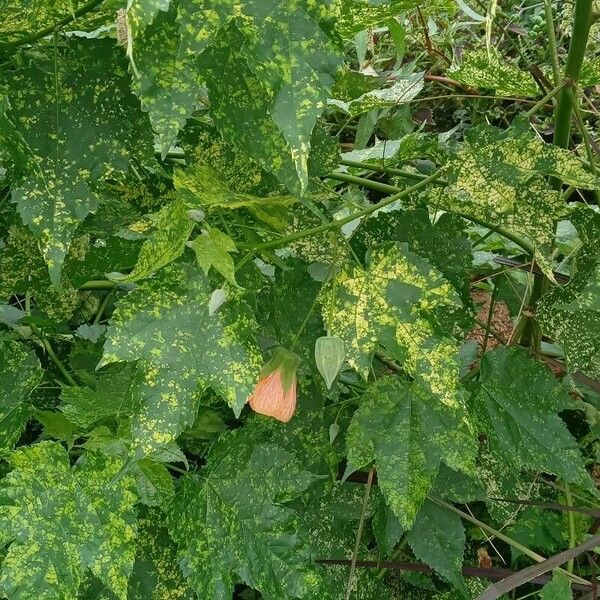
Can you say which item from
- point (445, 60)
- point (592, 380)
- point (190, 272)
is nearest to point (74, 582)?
point (190, 272)

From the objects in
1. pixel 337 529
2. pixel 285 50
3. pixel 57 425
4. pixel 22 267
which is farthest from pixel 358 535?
pixel 285 50

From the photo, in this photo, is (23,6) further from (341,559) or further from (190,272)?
(341,559)

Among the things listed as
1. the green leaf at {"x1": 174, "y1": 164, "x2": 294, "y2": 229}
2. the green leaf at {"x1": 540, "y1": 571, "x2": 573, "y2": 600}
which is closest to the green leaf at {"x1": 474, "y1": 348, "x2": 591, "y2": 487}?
the green leaf at {"x1": 540, "y1": 571, "x2": 573, "y2": 600}

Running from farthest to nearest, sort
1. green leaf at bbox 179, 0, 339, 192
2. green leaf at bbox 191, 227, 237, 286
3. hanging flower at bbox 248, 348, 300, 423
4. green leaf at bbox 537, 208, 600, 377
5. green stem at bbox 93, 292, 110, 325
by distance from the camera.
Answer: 1. green stem at bbox 93, 292, 110, 325
2. green leaf at bbox 537, 208, 600, 377
3. hanging flower at bbox 248, 348, 300, 423
4. green leaf at bbox 191, 227, 237, 286
5. green leaf at bbox 179, 0, 339, 192

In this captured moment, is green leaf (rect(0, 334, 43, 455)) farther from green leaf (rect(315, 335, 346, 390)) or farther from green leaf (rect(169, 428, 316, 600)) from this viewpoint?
green leaf (rect(315, 335, 346, 390))

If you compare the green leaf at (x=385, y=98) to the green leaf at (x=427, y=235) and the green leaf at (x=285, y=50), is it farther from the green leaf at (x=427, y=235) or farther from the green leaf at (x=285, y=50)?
the green leaf at (x=285, y=50)

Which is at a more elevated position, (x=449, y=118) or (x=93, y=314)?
(x=93, y=314)

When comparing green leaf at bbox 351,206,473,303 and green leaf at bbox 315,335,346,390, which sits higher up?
green leaf at bbox 315,335,346,390
